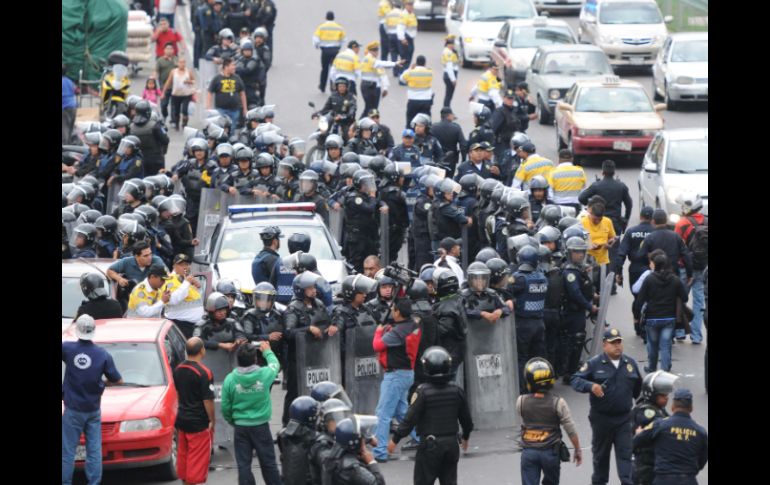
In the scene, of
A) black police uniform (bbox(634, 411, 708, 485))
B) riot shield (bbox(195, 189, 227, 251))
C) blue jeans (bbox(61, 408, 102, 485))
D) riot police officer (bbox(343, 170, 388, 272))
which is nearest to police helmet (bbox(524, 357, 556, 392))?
black police uniform (bbox(634, 411, 708, 485))

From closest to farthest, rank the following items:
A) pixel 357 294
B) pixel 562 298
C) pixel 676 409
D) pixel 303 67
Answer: pixel 676 409, pixel 357 294, pixel 562 298, pixel 303 67

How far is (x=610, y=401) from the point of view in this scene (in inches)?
527

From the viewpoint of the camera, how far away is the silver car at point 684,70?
31547 millimetres

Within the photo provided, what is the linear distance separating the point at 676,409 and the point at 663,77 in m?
20.7

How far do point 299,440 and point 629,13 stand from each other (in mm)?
25442

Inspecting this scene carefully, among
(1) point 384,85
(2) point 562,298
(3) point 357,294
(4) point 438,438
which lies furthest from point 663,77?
(4) point 438,438

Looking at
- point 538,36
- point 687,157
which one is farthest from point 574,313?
point 538,36

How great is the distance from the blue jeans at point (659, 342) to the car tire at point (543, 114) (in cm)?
1448

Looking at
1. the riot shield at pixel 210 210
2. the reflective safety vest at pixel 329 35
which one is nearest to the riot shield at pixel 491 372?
the riot shield at pixel 210 210

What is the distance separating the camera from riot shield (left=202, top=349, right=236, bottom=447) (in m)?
14.8

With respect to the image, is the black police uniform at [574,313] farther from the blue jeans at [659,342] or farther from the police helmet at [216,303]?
the police helmet at [216,303]

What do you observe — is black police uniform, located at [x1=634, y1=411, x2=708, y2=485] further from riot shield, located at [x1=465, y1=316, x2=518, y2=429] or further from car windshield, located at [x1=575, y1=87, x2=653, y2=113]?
car windshield, located at [x1=575, y1=87, x2=653, y2=113]
